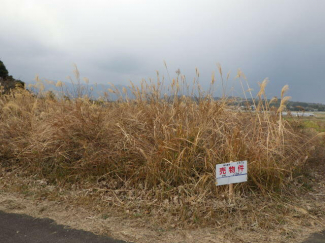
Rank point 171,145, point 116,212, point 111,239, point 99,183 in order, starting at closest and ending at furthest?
point 111,239
point 116,212
point 171,145
point 99,183

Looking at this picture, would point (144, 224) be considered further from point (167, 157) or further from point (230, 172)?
point (230, 172)

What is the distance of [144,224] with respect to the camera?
10.4 ft

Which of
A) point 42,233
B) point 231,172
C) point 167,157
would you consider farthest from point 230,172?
point 42,233

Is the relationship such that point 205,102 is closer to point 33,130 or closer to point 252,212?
point 252,212

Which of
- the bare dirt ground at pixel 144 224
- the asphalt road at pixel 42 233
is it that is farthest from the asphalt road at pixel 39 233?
the bare dirt ground at pixel 144 224

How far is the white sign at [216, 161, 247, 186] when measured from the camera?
3.34m

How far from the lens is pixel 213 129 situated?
3951mm

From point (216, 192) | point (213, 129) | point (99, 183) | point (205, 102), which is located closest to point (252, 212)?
point (216, 192)

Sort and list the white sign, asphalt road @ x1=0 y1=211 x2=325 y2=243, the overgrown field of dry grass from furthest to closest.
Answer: the overgrown field of dry grass < the white sign < asphalt road @ x1=0 y1=211 x2=325 y2=243

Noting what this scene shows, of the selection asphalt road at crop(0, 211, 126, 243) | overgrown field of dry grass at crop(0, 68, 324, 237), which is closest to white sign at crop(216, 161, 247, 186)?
overgrown field of dry grass at crop(0, 68, 324, 237)

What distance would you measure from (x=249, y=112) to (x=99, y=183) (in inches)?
114

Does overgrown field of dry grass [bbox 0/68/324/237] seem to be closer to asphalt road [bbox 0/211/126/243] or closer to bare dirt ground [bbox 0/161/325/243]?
bare dirt ground [bbox 0/161/325/243]

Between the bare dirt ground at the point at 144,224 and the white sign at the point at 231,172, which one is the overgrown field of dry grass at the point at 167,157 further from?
the white sign at the point at 231,172

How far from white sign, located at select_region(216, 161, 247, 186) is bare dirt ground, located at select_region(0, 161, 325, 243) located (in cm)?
57
